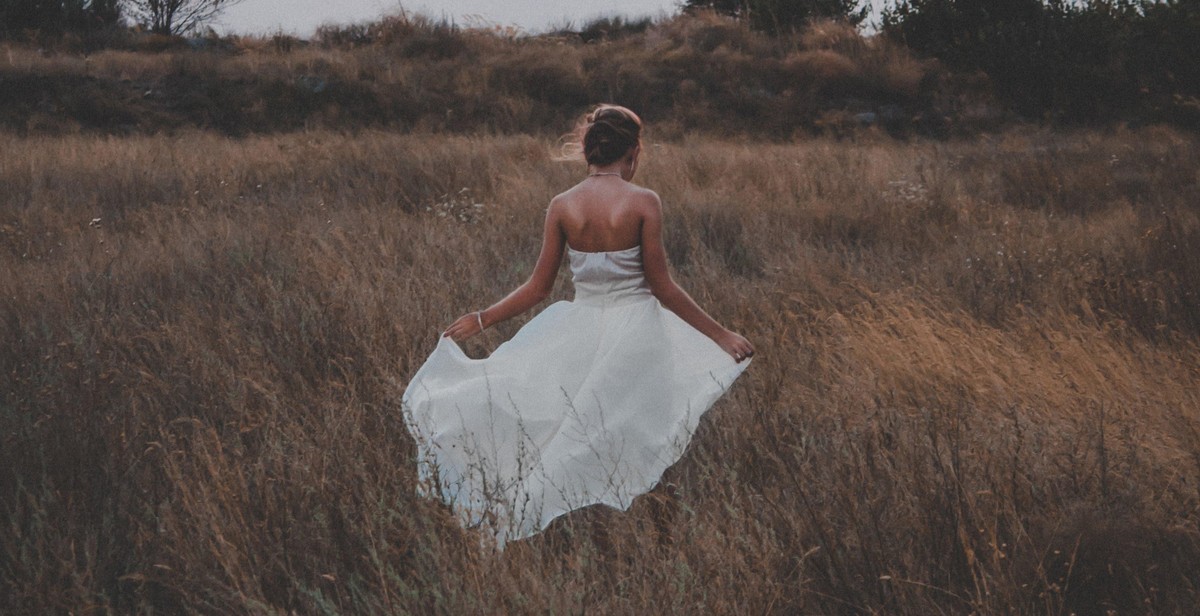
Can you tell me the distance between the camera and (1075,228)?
20.5 feet

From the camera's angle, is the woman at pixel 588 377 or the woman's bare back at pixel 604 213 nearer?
the woman at pixel 588 377

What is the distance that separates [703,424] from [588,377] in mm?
767

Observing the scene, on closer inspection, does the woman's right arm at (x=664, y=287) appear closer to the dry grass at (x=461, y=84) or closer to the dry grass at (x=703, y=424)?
the dry grass at (x=703, y=424)

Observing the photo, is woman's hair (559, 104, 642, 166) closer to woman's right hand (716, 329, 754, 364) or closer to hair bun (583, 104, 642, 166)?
hair bun (583, 104, 642, 166)

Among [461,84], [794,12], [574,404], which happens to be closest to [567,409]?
[574,404]

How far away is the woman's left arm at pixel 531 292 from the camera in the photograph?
2705mm

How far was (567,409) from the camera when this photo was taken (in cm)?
253

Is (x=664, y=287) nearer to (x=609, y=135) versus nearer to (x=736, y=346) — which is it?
(x=736, y=346)

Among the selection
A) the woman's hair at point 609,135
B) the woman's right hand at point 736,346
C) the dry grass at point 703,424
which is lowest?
the dry grass at point 703,424

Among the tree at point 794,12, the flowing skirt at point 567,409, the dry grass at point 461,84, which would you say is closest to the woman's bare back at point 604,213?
the flowing skirt at point 567,409

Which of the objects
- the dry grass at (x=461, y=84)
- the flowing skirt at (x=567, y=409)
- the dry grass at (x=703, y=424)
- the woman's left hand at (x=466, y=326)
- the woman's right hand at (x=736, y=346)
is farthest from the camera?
the dry grass at (x=461, y=84)

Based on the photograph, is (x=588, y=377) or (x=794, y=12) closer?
(x=588, y=377)

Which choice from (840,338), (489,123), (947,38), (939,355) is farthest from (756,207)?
(947,38)

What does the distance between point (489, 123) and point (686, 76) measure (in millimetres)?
4558
